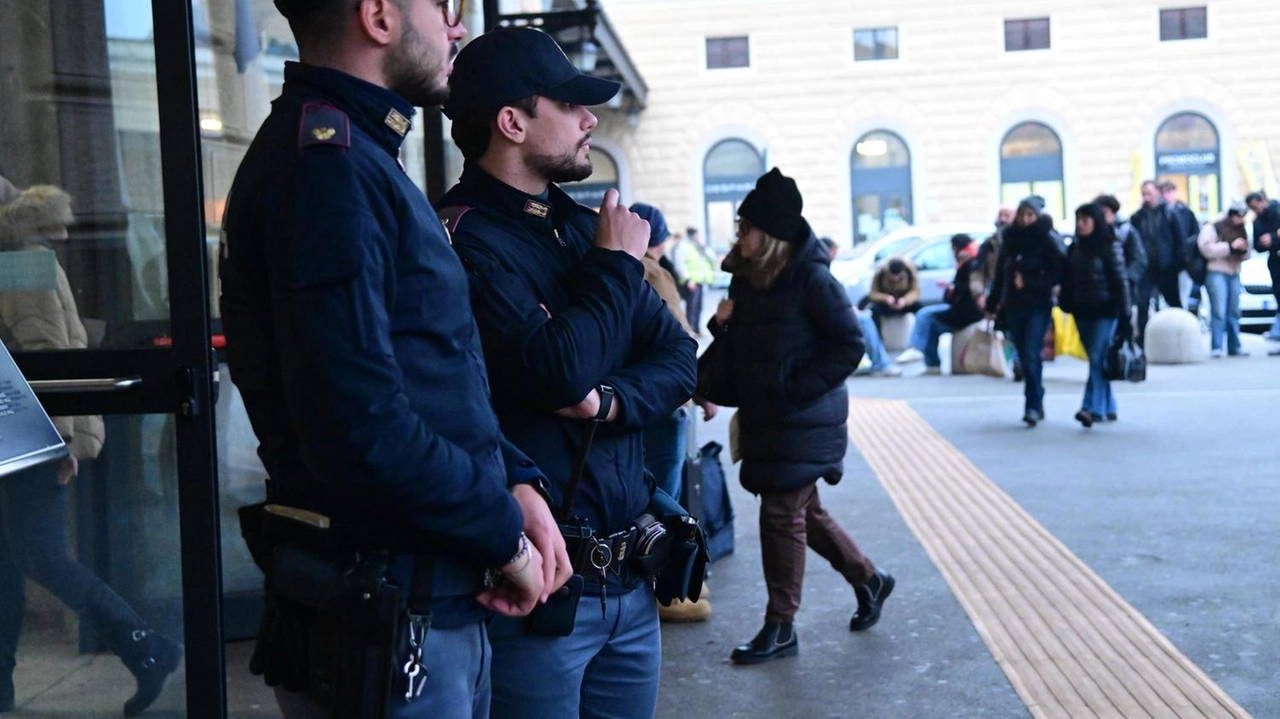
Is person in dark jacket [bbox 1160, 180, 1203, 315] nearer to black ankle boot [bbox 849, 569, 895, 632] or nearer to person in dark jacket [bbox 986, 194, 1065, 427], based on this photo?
person in dark jacket [bbox 986, 194, 1065, 427]

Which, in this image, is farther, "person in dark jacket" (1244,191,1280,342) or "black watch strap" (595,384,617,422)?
"person in dark jacket" (1244,191,1280,342)

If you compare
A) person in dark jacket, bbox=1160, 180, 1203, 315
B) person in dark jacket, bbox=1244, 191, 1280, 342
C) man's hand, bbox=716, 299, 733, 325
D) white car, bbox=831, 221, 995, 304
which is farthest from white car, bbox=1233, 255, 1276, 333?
man's hand, bbox=716, 299, 733, 325

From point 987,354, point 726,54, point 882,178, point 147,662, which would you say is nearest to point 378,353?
point 147,662

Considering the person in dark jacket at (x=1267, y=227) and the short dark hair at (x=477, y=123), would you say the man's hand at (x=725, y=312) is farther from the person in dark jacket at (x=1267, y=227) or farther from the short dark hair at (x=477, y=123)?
the person in dark jacket at (x=1267, y=227)

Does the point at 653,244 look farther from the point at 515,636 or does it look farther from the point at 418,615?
the point at 418,615

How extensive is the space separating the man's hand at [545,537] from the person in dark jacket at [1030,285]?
32.1 ft

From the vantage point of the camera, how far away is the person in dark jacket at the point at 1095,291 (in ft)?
36.8

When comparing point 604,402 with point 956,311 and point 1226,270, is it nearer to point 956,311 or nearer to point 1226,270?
point 956,311

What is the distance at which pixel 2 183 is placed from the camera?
3.94 meters

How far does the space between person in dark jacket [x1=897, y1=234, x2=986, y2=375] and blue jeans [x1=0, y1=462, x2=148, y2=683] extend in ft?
42.6

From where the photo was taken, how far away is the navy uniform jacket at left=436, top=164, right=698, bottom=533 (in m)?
2.57

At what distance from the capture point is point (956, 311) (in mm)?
16328

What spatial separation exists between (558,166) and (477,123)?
0.53ft

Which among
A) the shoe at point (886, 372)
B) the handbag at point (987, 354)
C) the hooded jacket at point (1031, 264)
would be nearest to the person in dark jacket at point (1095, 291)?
the hooded jacket at point (1031, 264)
